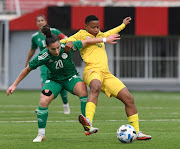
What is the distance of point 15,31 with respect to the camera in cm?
3070

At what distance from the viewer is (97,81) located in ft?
28.5

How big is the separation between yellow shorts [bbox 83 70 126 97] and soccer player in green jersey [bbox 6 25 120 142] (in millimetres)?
161

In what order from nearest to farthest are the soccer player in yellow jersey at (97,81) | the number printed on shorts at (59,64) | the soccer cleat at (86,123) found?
the soccer cleat at (86,123) → the soccer player in yellow jersey at (97,81) → the number printed on shorts at (59,64)

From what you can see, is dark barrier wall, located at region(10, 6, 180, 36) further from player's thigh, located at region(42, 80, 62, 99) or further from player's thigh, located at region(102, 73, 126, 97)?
player's thigh, located at region(42, 80, 62, 99)

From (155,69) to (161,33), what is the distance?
8.47ft

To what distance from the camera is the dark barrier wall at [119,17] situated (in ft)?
95.2

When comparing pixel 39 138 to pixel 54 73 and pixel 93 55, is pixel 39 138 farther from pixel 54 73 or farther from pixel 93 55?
pixel 93 55

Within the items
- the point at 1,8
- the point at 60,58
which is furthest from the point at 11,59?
the point at 60,58

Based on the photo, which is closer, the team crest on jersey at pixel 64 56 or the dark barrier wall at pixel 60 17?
the team crest on jersey at pixel 64 56

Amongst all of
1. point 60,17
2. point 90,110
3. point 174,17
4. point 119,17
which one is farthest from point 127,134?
point 174,17

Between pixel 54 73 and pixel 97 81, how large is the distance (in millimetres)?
692

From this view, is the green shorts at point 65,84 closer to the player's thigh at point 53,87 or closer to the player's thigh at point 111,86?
the player's thigh at point 53,87

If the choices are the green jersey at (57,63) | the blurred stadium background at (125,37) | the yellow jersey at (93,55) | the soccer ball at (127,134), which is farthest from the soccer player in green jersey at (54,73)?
the blurred stadium background at (125,37)

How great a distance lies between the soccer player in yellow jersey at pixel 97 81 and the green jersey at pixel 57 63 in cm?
30
